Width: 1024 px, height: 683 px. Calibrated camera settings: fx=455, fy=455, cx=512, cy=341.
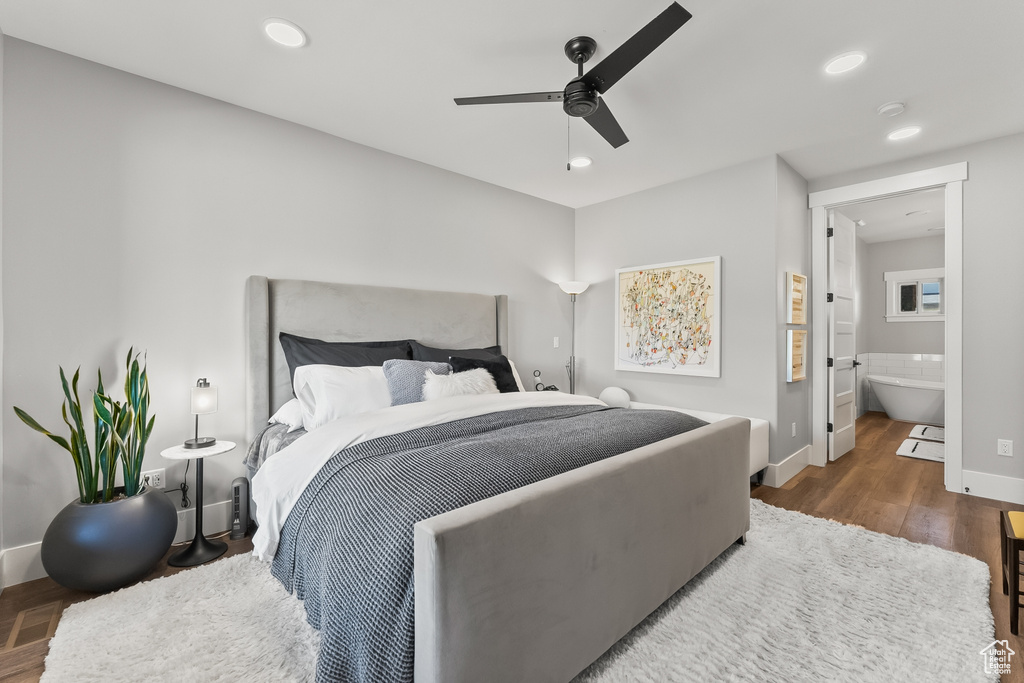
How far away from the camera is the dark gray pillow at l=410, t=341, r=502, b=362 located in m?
3.17

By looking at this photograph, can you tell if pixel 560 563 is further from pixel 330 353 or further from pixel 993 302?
pixel 993 302

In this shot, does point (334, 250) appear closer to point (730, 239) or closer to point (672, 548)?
point (672, 548)

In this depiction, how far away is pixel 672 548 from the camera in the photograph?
1821mm

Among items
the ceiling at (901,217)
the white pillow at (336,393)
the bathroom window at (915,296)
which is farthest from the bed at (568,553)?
the bathroom window at (915,296)

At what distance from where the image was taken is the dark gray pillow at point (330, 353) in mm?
2711

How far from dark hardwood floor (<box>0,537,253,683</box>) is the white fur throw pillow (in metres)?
1.34

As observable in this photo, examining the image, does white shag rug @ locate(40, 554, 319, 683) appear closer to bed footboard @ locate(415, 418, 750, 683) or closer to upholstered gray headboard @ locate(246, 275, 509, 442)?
bed footboard @ locate(415, 418, 750, 683)

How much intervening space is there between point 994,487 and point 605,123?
140 inches

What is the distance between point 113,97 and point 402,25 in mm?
1575

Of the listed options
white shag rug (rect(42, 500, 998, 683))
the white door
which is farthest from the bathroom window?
white shag rug (rect(42, 500, 998, 683))

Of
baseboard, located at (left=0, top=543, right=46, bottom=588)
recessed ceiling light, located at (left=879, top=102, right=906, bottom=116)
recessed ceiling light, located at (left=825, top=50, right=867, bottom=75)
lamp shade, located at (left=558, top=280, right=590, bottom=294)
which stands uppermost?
recessed ceiling light, located at (left=825, top=50, right=867, bottom=75)

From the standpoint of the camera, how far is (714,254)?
3705 mm

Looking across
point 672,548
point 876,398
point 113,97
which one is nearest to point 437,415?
point 672,548

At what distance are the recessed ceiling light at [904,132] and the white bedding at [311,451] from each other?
3159mm
